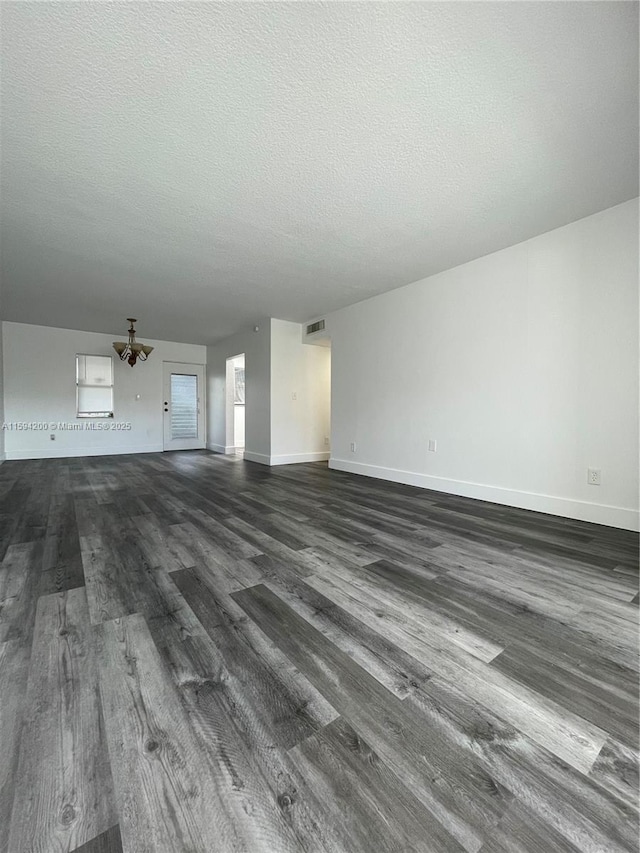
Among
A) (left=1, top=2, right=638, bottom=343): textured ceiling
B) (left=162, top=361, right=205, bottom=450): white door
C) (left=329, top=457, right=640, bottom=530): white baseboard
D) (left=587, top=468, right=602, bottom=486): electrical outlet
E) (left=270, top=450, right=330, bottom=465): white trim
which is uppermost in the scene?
(left=1, top=2, right=638, bottom=343): textured ceiling

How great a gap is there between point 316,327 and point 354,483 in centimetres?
284

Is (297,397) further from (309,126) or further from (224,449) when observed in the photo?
(309,126)

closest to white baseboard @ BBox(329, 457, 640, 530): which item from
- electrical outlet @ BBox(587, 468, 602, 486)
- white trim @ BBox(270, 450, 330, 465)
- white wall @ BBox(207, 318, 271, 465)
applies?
electrical outlet @ BBox(587, 468, 602, 486)

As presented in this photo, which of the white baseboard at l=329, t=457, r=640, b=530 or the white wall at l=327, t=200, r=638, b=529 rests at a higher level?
the white wall at l=327, t=200, r=638, b=529

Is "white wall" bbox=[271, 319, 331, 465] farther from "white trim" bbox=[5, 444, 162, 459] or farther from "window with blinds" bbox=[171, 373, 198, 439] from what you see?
"white trim" bbox=[5, 444, 162, 459]

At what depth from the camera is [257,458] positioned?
6.34 m

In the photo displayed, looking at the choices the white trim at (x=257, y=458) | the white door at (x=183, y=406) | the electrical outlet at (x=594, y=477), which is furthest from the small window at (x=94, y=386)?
the electrical outlet at (x=594, y=477)

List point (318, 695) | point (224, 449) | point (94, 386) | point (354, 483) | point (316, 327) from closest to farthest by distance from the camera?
point (318, 695) → point (354, 483) → point (316, 327) → point (94, 386) → point (224, 449)

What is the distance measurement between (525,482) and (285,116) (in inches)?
133

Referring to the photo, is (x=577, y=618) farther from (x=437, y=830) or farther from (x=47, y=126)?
(x=47, y=126)

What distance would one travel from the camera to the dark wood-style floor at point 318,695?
0.76 m

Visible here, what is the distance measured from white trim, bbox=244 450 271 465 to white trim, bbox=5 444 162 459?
2.56 meters

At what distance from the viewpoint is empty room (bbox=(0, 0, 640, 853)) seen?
85cm

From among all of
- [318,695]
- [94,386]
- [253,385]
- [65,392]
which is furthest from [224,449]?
[318,695]
